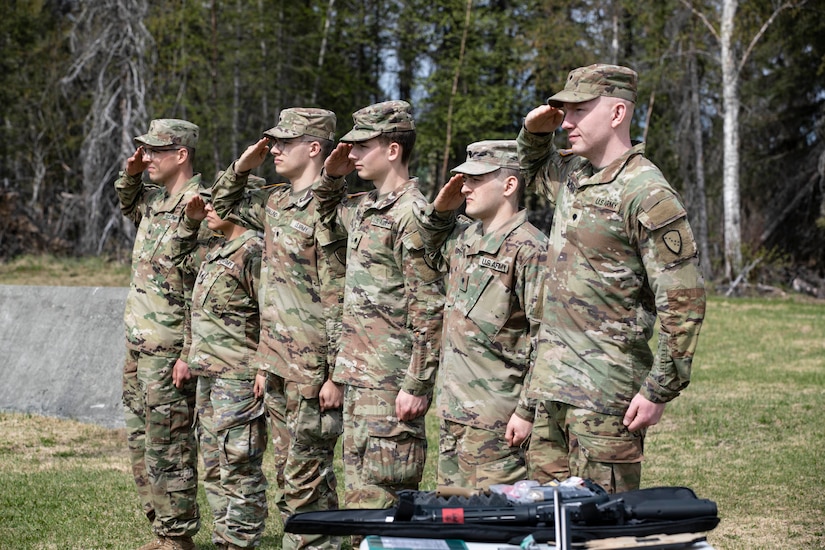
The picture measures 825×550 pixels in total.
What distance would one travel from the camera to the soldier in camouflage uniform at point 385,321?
4.97 metres

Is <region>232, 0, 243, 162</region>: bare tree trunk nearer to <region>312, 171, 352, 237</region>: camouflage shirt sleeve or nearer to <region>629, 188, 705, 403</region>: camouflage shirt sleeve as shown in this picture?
<region>312, 171, 352, 237</region>: camouflage shirt sleeve

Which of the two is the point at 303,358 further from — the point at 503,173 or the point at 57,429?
the point at 57,429

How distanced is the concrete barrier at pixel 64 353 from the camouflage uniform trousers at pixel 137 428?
3.34 metres

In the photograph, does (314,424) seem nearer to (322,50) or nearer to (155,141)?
(155,141)

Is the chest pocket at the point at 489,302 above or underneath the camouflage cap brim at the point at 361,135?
underneath

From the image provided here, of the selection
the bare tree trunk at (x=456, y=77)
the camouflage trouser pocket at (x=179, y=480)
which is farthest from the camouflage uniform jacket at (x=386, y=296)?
the bare tree trunk at (x=456, y=77)

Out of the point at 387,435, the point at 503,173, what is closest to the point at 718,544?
the point at 387,435

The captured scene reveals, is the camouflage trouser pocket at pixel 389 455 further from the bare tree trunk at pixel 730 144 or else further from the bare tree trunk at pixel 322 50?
the bare tree trunk at pixel 322 50

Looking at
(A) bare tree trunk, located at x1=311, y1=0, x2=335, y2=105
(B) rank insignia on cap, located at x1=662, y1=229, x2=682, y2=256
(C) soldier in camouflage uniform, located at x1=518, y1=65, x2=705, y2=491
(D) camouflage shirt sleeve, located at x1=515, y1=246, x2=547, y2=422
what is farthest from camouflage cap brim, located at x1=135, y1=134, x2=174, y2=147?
(A) bare tree trunk, located at x1=311, y1=0, x2=335, y2=105

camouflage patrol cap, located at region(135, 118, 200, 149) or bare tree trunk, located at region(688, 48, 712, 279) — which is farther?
bare tree trunk, located at region(688, 48, 712, 279)

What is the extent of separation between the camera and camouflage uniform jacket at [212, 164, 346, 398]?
5492 mm

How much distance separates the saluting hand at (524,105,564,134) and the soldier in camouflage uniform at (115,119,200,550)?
2.67 meters

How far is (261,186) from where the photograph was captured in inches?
241

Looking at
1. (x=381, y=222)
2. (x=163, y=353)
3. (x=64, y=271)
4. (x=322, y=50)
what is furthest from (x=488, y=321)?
(x=322, y=50)
